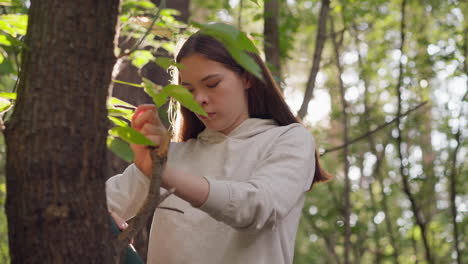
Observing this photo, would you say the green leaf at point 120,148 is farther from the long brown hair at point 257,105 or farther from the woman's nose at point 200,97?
the long brown hair at point 257,105

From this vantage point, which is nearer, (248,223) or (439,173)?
(248,223)

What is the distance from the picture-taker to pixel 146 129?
1.46 meters

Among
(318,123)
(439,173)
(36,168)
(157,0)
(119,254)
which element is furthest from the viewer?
(439,173)

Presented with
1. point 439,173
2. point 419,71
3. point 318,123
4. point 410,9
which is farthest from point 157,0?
point 410,9

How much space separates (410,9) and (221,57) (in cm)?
860

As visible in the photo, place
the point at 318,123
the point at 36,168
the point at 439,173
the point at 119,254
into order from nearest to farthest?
the point at 36,168 < the point at 119,254 < the point at 318,123 < the point at 439,173

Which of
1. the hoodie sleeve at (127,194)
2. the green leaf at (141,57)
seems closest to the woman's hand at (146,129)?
the hoodie sleeve at (127,194)

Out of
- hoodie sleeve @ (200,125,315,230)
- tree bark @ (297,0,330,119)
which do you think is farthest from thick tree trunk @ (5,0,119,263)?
tree bark @ (297,0,330,119)

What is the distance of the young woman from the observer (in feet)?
6.26

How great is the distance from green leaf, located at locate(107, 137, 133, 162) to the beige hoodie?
0.48m

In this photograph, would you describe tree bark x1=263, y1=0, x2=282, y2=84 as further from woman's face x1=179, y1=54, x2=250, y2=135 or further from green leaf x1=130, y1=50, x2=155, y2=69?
woman's face x1=179, y1=54, x2=250, y2=135

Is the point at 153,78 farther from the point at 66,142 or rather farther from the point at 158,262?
the point at 66,142

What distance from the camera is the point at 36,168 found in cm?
121

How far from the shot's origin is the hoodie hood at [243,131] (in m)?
2.33
